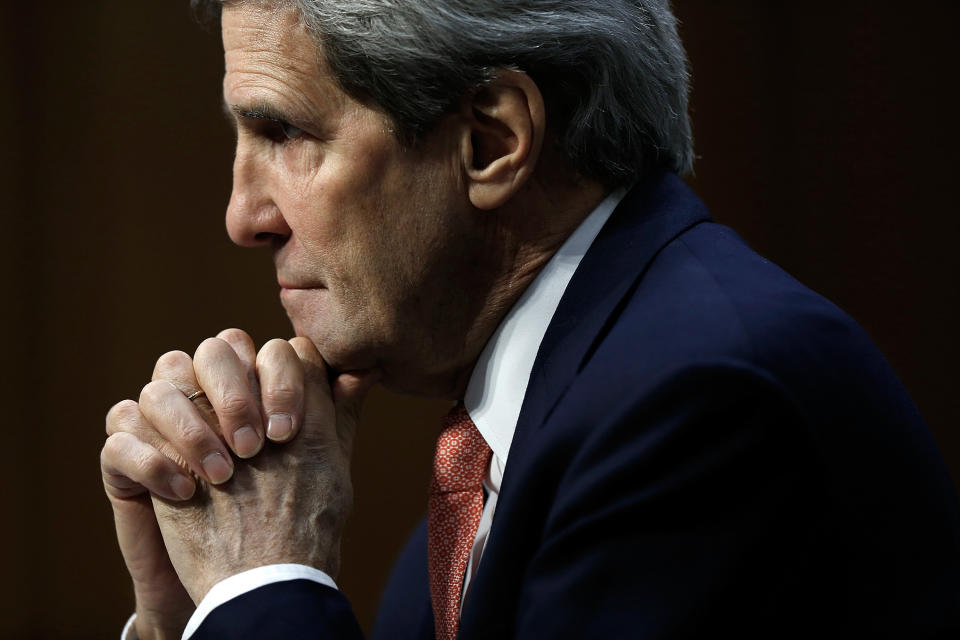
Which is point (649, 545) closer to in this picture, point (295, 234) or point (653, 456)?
point (653, 456)

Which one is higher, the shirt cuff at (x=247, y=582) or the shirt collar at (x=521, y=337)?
the shirt collar at (x=521, y=337)

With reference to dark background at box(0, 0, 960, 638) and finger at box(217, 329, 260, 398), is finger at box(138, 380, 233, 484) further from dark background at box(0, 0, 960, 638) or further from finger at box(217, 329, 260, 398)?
dark background at box(0, 0, 960, 638)

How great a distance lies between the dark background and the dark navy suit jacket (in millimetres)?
1600

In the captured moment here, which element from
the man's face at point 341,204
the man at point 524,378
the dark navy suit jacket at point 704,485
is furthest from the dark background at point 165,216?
the dark navy suit jacket at point 704,485

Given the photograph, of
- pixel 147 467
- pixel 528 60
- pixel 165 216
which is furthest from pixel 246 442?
pixel 165 216

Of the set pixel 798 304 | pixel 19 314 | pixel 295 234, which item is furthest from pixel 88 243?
pixel 798 304

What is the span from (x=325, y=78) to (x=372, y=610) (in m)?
2.04

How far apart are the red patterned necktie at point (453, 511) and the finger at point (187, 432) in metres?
0.28

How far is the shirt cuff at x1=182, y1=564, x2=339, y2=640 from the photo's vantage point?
1.16m

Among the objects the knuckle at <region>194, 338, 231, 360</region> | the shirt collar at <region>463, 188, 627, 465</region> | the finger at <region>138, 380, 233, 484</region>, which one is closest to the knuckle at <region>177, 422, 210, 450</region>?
the finger at <region>138, 380, 233, 484</region>

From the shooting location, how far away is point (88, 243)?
9.01ft

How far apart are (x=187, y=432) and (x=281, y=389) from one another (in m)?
0.13

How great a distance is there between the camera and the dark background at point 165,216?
103 inches

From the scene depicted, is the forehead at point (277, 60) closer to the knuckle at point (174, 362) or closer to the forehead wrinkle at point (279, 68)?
the forehead wrinkle at point (279, 68)
